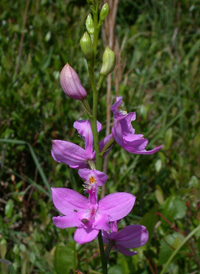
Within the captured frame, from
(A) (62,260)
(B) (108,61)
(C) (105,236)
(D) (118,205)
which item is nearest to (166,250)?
(A) (62,260)

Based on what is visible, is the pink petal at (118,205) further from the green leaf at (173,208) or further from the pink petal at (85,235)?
the green leaf at (173,208)

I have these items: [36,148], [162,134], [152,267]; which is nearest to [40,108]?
[36,148]

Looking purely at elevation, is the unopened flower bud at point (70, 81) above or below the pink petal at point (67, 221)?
above

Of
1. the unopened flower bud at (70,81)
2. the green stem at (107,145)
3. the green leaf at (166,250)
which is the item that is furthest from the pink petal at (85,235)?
the green leaf at (166,250)

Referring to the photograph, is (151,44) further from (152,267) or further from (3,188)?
(152,267)

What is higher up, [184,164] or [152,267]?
[184,164]

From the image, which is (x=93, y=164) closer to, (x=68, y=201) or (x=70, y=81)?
(x=68, y=201)

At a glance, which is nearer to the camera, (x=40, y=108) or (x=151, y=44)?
(x=40, y=108)
